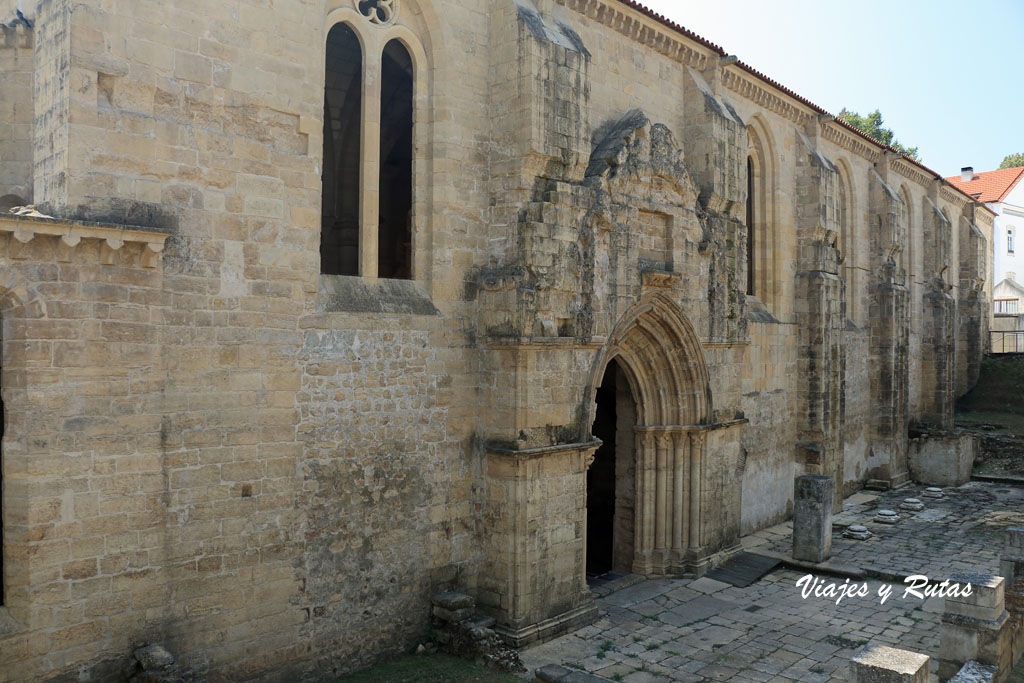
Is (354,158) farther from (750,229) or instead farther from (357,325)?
(750,229)

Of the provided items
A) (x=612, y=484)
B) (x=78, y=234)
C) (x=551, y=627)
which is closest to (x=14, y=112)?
(x=78, y=234)

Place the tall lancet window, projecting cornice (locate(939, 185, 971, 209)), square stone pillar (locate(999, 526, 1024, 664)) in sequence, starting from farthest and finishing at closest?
projecting cornice (locate(939, 185, 971, 209))
the tall lancet window
square stone pillar (locate(999, 526, 1024, 664))

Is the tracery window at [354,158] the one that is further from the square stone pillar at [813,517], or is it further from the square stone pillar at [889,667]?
the square stone pillar at [889,667]

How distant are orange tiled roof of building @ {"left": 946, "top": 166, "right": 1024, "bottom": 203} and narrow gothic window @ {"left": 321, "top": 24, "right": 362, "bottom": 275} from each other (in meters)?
35.1

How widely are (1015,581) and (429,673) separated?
23.4 ft

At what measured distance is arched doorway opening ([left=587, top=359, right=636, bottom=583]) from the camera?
42.6 ft

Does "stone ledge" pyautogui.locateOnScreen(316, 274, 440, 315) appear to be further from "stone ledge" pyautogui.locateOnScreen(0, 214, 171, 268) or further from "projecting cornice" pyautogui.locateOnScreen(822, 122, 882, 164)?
"projecting cornice" pyautogui.locateOnScreen(822, 122, 882, 164)

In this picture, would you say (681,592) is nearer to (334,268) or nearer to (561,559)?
(561,559)

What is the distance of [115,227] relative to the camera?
6.65 meters

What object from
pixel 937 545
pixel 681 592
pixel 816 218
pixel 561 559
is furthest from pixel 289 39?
pixel 937 545

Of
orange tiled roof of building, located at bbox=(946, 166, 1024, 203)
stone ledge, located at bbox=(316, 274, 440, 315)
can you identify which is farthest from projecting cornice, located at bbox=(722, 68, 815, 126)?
orange tiled roof of building, located at bbox=(946, 166, 1024, 203)

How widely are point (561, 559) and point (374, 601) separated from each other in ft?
8.46

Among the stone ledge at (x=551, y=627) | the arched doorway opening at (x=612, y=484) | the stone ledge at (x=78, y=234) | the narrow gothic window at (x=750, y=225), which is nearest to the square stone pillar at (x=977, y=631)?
the stone ledge at (x=551, y=627)

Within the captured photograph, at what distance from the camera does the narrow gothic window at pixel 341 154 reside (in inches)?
534
